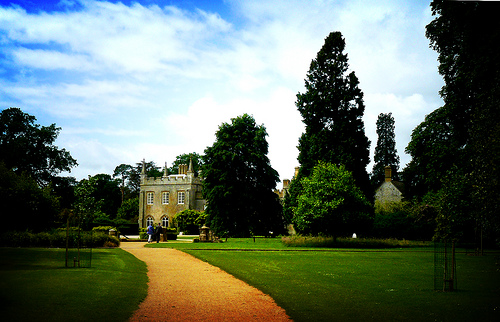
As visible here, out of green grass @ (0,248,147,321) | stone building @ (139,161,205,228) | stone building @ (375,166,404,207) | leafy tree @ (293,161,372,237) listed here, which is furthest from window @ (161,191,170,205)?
green grass @ (0,248,147,321)

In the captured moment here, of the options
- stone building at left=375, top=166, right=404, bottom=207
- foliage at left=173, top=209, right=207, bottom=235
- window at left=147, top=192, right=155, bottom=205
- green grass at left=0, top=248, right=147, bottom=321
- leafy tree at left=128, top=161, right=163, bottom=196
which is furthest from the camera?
leafy tree at left=128, top=161, right=163, bottom=196

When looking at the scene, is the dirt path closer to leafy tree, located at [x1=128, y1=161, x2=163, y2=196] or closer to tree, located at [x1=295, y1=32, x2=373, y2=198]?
tree, located at [x1=295, y1=32, x2=373, y2=198]

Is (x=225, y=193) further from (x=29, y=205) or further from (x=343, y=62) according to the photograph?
(x=29, y=205)

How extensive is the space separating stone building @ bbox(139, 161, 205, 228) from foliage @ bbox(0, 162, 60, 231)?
3914cm

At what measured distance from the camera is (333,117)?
128ft

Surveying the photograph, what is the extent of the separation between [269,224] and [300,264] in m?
28.8

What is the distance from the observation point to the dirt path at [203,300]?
8078 millimetres

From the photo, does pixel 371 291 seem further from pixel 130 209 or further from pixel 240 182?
pixel 130 209

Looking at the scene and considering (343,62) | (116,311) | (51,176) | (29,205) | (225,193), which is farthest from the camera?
(51,176)

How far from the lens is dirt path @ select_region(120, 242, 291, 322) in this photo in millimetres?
8078

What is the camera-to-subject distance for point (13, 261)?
15.4 metres

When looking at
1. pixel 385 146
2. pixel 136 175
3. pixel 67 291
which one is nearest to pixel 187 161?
pixel 136 175

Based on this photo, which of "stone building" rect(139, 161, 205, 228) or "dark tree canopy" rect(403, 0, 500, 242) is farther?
"stone building" rect(139, 161, 205, 228)

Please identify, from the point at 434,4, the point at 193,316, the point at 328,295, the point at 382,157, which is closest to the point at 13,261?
the point at 193,316
